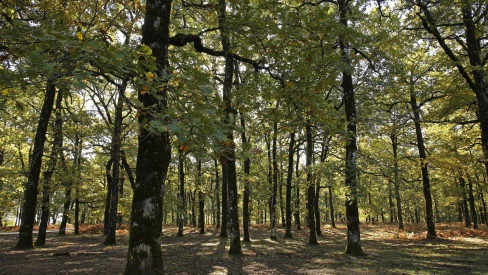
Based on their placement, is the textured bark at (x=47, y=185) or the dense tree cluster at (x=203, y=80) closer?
the dense tree cluster at (x=203, y=80)

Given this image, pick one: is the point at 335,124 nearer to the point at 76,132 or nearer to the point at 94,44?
the point at 94,44

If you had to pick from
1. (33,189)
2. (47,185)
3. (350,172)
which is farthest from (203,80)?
(47,185)

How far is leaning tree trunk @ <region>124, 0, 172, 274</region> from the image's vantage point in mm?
4653

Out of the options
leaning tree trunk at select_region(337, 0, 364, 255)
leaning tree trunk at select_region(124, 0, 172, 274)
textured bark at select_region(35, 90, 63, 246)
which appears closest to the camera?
leaning tree trunk at select_region(124, 0, 172, 274)

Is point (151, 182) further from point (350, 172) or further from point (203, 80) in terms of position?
point (350, 172)

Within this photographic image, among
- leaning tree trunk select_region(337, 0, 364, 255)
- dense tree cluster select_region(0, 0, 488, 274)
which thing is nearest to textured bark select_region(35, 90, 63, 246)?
dense tree cluster select_region(0, 0, 488, 274)

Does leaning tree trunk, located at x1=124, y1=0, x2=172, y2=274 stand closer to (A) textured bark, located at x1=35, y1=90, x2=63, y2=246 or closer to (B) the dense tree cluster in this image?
(B) the dense tree cluster

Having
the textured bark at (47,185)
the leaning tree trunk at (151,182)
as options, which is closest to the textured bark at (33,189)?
the textured bark at (47,185)

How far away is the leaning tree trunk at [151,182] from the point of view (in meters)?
4.65

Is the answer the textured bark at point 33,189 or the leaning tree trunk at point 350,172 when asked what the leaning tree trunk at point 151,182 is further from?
the textured bark at point 33,189

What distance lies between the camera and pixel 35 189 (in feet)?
46.8

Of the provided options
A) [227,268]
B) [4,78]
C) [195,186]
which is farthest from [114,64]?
[195,186]

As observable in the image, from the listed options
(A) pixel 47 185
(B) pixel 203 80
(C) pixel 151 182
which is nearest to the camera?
(B) pixel 203 80

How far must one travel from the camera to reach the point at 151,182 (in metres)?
5.00
